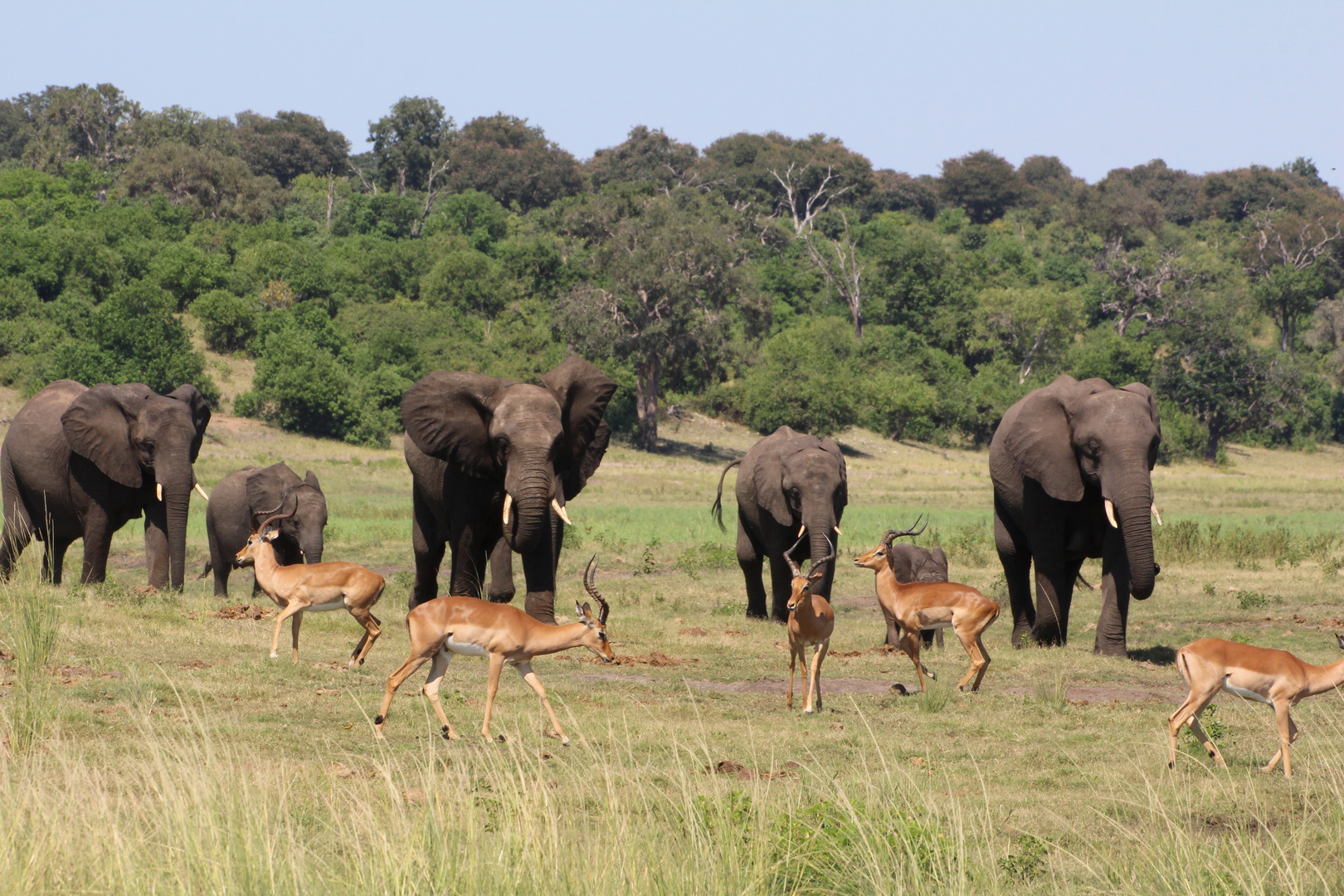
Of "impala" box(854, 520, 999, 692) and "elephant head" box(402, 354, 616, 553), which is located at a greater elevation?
"elephant head" box(402, 354, 616, 553)

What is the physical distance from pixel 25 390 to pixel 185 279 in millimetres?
13145

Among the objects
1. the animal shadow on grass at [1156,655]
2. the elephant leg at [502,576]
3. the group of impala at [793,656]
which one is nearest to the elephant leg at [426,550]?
the elephant leg at [502,576]

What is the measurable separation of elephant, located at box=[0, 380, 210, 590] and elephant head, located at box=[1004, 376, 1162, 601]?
33.7 ft

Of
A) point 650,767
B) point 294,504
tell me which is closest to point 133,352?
point 294,504

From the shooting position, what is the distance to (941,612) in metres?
12.6

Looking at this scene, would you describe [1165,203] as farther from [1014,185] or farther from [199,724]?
[199,724]

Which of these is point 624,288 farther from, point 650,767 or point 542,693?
point 650,767

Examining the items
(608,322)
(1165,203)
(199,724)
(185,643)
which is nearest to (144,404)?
(185,643)

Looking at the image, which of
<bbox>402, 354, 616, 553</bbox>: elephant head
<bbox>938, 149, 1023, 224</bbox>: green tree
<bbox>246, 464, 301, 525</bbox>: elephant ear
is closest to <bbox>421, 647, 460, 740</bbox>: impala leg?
<bbox>402, 354, 616, 553</bbox>: elephant head

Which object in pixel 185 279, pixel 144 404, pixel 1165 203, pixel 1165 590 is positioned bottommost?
pixel 1165 590

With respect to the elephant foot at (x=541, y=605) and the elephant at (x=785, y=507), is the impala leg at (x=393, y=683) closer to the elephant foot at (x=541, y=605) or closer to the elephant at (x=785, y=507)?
the elephant foot at (x=541, y=605)

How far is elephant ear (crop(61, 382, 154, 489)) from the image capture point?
1811 cm

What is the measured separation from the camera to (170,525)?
17938 millimetres

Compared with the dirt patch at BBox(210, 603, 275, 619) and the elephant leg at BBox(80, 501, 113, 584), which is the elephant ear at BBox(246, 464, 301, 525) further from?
the dirt patch at BBox(210, 603, 275, 619)
